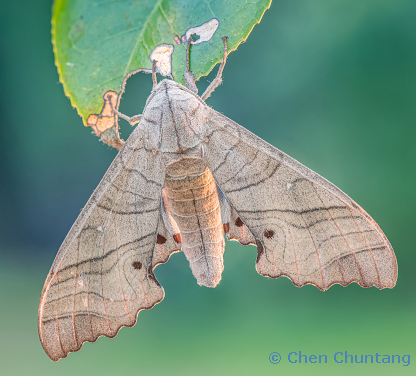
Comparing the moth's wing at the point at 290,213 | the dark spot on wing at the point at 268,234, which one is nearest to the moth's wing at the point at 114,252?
the moth's wing at the point at 290,213

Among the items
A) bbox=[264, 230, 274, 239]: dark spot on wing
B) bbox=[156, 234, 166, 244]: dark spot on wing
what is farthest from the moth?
bbox=[156, 234, 166, 244]: dark spot on wing

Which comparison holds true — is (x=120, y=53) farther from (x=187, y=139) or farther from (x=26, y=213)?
(x=26, y=213)

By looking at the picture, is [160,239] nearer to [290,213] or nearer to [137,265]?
[137,265]

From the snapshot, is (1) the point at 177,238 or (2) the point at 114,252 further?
(1) the point at 177,238

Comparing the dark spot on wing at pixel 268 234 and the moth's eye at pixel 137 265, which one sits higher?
the dark spot on wing at pixel 268 234

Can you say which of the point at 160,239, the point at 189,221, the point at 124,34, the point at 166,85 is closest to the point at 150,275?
the point at 160,239

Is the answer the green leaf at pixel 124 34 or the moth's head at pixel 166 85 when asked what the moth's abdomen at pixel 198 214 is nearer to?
the moth's head at pixel 166 85

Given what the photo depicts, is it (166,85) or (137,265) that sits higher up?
(166,85)
